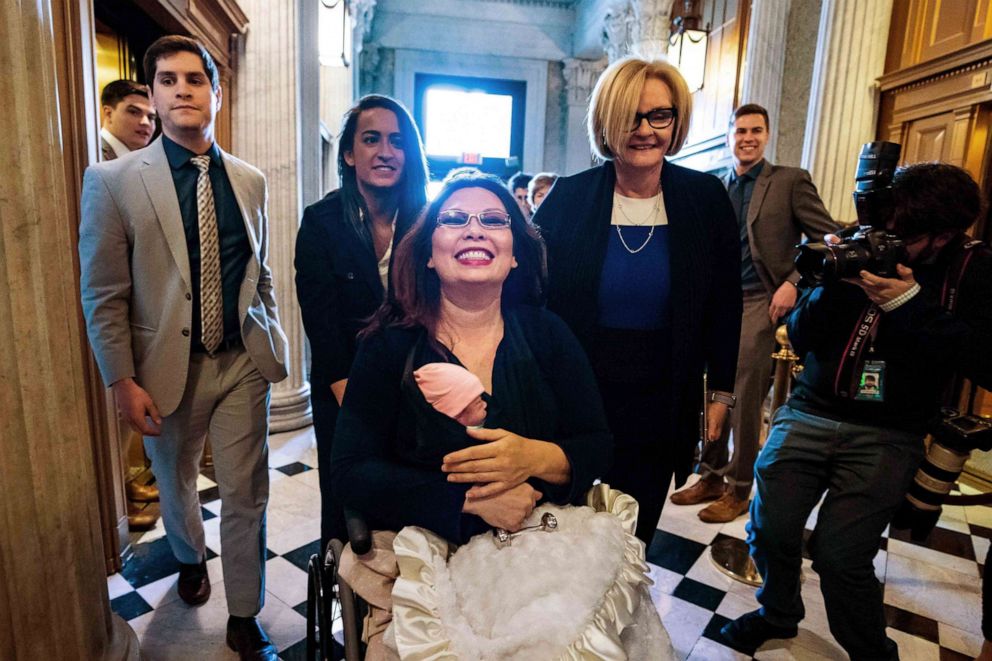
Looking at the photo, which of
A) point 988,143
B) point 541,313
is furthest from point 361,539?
point 988,143

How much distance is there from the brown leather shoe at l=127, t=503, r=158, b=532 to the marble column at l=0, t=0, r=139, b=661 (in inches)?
58.6

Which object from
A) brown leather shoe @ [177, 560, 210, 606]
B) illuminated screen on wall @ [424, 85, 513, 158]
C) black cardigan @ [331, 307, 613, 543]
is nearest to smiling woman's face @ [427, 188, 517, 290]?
black cardigan @ [331, 307, 613, 543]

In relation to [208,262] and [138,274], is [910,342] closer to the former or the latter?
[208,262]

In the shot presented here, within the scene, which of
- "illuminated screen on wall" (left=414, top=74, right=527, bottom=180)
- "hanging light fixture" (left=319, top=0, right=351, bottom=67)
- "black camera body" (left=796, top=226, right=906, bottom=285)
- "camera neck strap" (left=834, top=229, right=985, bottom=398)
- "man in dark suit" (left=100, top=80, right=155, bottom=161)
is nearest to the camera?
"black camera body" (left=796, top=226, right=906, bottom=285)

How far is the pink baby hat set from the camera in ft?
3.77

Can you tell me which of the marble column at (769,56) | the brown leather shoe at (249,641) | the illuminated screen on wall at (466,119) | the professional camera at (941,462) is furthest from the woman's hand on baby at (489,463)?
the illuminated screen on wall at (466,119)

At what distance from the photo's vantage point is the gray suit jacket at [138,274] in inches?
68.4

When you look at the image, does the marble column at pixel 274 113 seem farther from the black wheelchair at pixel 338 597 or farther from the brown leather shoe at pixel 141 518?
the black wheelchair at pixel 338 597

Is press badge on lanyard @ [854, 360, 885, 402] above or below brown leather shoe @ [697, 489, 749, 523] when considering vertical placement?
above

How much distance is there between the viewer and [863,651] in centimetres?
162

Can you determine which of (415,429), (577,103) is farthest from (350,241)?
(577,103)

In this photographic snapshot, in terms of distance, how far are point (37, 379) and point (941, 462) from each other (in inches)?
94.7

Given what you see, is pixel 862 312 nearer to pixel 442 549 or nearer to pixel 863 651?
pixel 863 651

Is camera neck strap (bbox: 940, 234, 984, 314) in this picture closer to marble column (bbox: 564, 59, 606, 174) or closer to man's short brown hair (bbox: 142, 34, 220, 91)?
man's short brown hair (bbox: 142, 34, 220, 91)
